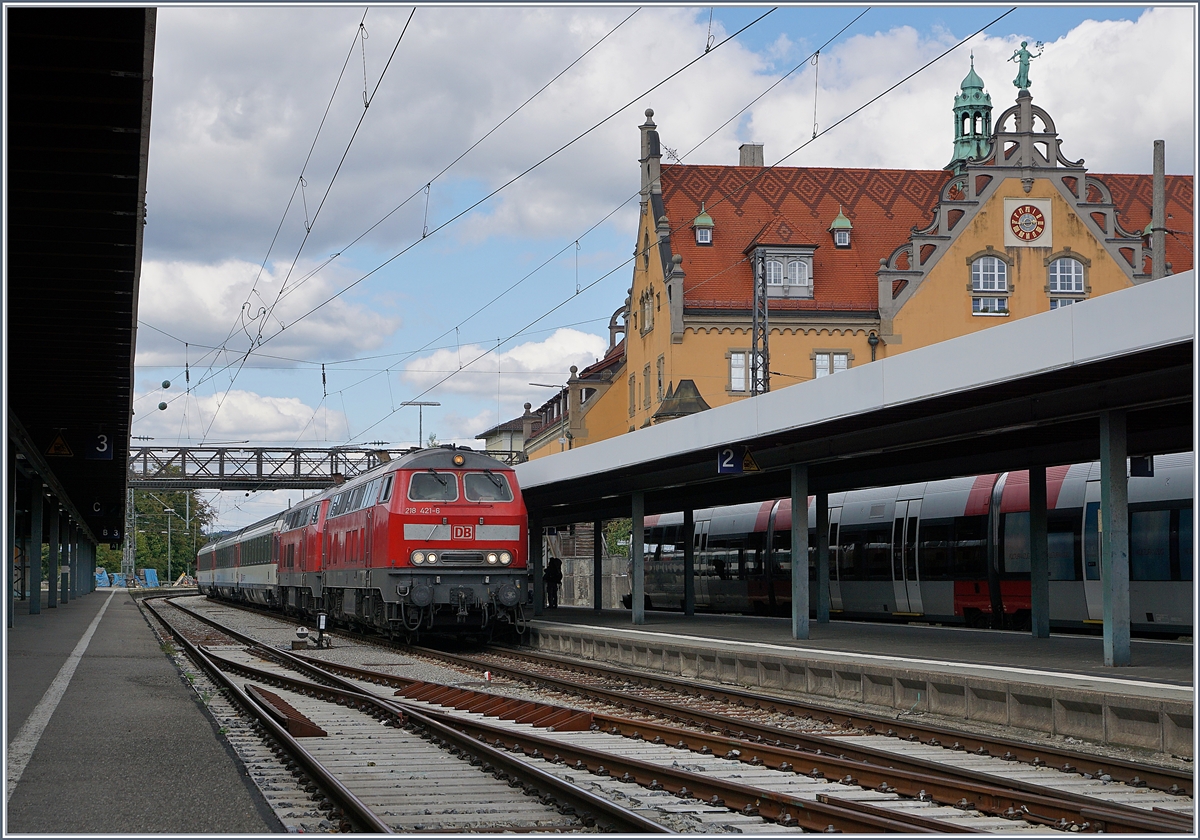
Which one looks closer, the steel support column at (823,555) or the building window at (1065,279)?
the steel support column at (823,555)

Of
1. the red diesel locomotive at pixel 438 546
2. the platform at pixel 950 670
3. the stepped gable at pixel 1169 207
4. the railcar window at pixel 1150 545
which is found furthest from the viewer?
the stepped gable at pixel 1169 207

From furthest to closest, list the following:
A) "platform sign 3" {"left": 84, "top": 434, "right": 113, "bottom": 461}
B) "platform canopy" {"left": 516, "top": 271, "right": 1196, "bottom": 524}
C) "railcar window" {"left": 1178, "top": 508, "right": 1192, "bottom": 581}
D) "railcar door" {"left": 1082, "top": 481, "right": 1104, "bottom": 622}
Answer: "platform sign 3" {"left": 84, "top": 434, "right": 113, "bottom": 461}, "railcar door" {"left": 1082, "top": 481, "right": 1104, "bottom": 622}, "railcar window" {"left": 1178, "top": 508, "right": 1192, "bottom": 581}, "platform canopy" {"left": 516, "top": 271, "right": 1196, "bottom": 524}

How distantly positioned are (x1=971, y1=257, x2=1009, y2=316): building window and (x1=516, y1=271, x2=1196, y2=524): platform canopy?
24.6 meters

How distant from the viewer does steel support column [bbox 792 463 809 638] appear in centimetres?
1994

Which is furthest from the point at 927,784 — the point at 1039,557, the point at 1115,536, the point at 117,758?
the point at 1039,557

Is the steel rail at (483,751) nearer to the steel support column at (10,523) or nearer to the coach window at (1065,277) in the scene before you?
the steel support column at (10,523)

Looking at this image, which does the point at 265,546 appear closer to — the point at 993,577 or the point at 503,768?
the point at 993,577

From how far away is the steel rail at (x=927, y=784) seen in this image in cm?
766

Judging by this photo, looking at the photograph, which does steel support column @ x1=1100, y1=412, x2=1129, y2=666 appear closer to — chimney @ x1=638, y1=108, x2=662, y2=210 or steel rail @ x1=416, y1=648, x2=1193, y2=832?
steel rail @ x1=416, y1=648, x2=1193, y2=832

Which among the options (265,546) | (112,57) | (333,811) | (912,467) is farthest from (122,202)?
(265,546)

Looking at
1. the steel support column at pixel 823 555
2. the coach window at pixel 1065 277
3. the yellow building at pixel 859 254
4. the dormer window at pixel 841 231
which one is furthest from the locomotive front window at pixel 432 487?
the dormer window at pixel 841 231

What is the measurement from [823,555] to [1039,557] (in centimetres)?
598

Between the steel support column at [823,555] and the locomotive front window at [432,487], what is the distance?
6.82m

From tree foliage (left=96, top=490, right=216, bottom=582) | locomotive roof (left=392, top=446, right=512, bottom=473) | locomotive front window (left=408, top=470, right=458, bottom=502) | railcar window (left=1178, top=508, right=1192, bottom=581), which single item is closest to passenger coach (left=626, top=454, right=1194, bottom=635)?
railcar window (left=1178, top=508, right=1192, bottom=581)
